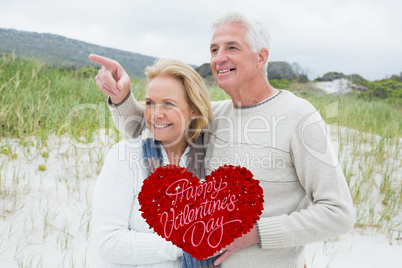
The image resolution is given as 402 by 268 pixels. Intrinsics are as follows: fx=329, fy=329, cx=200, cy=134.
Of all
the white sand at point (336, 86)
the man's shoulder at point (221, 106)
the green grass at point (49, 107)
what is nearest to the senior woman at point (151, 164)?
the man's shoulder at point (221, 106)

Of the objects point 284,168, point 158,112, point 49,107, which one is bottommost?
point 284,168

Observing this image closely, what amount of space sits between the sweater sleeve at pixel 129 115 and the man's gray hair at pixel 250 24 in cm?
67

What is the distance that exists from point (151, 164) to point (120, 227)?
318 mm

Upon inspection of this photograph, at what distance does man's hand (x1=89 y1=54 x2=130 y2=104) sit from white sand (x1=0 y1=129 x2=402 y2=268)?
5.57ft

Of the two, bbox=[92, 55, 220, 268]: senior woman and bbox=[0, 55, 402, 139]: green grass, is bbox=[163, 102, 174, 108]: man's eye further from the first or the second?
bbox=[0, 55, 402, 139]: green grass

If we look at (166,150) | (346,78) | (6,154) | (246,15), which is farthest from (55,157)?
(346,78)

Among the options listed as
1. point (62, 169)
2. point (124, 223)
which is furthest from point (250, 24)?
point (62, 169)

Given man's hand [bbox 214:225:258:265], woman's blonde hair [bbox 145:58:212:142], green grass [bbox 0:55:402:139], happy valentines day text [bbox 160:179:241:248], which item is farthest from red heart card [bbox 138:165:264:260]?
green grass [bbox 0:55:402:139]

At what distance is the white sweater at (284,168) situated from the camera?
156 cm

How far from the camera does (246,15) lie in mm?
1845

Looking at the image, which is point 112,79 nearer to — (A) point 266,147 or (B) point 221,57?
(B) point 221,57

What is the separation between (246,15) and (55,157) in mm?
3001

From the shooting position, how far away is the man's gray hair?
6.03 feet

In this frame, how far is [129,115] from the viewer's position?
1.96 metres
